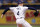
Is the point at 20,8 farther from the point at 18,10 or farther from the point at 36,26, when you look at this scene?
the point at 36,26

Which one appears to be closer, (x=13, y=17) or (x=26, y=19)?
(x=26, y=19)

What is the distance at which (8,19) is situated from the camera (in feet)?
45.4

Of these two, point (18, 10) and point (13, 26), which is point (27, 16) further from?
point (18, 10)

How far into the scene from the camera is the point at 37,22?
13.5 meters

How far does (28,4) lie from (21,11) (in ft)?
22.2

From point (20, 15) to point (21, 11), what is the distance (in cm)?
17

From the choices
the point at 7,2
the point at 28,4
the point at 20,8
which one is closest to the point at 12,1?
the point at 7,2

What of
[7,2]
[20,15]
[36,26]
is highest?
[7,2]

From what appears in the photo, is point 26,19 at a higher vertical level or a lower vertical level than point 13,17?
lower

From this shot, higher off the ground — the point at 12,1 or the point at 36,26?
the point at 12,1

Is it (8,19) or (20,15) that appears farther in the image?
(8,19)

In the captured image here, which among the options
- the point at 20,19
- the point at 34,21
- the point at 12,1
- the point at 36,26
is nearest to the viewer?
the point at 20,19

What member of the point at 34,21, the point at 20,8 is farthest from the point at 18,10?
the point at 34,21

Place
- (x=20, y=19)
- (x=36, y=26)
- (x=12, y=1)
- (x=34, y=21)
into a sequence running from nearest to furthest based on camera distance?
(x=20, y=19)
(x=36, y=26)
(x=34, y=21)
(x=12, y=1)
